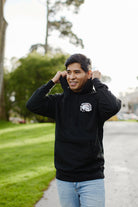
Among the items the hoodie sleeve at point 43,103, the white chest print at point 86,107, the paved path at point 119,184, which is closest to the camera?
the white chest print at point 86,107

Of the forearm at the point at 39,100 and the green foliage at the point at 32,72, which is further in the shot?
the green foliage at the point at 32,72

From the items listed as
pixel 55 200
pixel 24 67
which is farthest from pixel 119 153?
pixel 24 67

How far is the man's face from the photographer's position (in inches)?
89.4

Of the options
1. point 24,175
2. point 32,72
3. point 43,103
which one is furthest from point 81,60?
point 32,72

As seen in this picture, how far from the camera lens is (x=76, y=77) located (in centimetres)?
228

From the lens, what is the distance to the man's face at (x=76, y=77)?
2270 millimetres

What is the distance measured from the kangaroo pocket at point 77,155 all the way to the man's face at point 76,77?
52 cm

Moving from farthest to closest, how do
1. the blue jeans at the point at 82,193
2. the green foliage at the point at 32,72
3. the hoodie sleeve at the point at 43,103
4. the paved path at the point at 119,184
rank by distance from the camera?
the green foliage at the point at 32,72, the paved path at the point at 119,184, the hoodie sleeve at the point at 43,103, the blue jeans at the point at 82,193

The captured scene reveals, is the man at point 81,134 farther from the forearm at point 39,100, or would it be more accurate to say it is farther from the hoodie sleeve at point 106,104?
the forearm at point 39,100

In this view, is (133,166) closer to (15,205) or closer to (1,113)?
(15,205)

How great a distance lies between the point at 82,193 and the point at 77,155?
31 cm

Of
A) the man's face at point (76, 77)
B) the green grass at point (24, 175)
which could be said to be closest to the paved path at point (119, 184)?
the green grass at point (24, 175)

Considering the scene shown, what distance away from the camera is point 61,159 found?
85.8 inches

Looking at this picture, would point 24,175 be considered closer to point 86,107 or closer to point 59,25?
point 86,107
